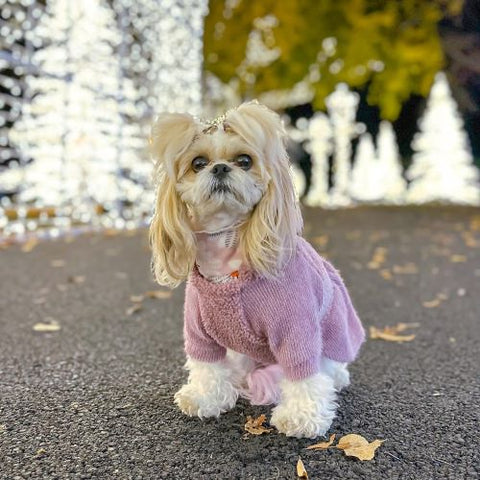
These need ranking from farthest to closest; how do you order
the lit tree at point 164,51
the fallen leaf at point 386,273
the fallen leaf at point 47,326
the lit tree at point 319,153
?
the lit tree at point 319,153
the lit tree at point 164,51
the fallen leaf at point 386,273
the fallen leaf at point 47,326

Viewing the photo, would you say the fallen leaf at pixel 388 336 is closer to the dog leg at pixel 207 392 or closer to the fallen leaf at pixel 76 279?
the dog leg at pixel 207 392

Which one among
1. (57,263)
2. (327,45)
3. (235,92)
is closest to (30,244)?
(57,263)

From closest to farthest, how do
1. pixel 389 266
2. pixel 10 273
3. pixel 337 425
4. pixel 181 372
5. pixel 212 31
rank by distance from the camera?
pixel 337 425
pixel 181 372
pixel 10 273
pixel 389 266
pixel 212 31

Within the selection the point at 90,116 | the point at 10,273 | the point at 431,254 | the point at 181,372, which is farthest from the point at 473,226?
the point at 181,372

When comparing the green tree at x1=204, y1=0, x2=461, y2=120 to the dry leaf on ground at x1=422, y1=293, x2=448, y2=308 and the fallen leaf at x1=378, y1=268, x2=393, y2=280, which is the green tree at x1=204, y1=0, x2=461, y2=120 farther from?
the dry leaf on ground at x1=422, y1=293, x2=448, y2=308

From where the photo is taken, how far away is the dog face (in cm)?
220

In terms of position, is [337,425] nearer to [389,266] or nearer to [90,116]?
[389,266]

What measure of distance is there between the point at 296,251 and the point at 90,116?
342 inches

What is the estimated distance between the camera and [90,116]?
10.3 m

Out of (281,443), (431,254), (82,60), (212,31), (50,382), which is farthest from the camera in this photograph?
(212,31)

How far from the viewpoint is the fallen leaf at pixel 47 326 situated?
391 centimetres

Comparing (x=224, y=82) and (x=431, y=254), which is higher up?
(x=224, y=82)

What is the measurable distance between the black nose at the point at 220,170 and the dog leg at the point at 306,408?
2.81 feet

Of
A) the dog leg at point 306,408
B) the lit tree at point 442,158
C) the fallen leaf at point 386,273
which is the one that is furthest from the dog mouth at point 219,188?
the lit tree at point 442,158
